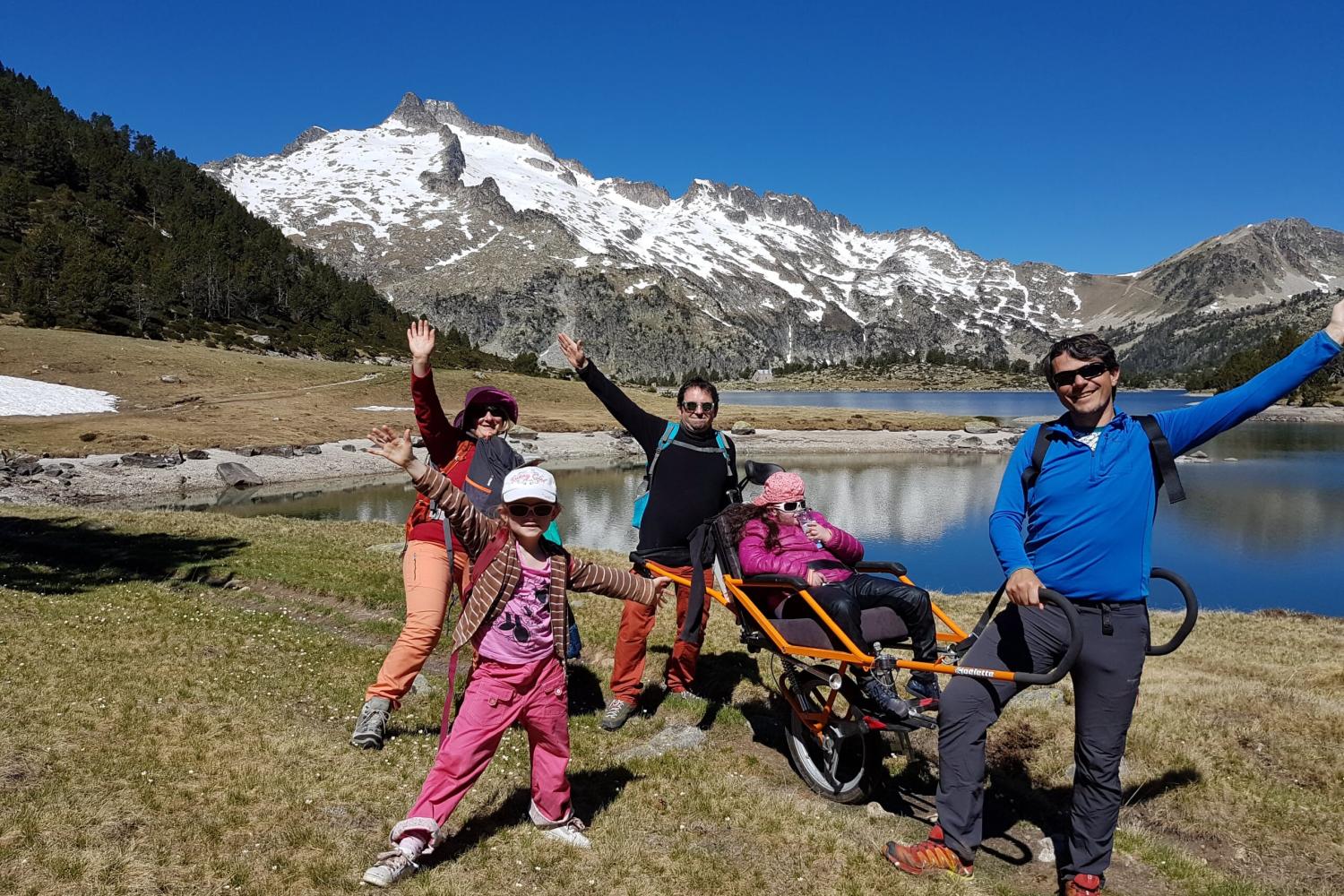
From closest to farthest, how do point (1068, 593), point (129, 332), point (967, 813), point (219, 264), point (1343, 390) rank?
point (1068, 593), point (967, 813), point (129, 332), point (219, 264), point (1343, 390)

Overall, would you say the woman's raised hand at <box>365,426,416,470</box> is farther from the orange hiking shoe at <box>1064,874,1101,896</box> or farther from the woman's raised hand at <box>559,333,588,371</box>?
the orange hiking shoe at <box>1064,874,1101,896</box>

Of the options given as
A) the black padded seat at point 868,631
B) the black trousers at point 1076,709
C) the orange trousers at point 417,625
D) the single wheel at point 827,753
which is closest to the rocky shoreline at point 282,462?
the orange trousers at point 417,625

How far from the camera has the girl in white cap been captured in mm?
Answer: 5289

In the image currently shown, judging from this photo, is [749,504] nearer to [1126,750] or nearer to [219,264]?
[1126,750]

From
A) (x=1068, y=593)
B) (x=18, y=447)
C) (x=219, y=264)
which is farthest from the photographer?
(x=219, y=264)

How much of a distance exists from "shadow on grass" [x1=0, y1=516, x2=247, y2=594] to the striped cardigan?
1195 centimetres

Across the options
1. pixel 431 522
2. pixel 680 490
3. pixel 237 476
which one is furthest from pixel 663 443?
pixel 237 476

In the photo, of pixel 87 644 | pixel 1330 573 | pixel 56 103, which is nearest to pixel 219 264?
pixel 56 103

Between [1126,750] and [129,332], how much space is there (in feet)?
380

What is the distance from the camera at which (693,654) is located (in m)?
9.55

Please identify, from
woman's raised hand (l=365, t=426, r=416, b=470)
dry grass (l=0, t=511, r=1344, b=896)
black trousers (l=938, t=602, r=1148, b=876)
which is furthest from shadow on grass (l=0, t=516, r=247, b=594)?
black trousers (l=938, t=602, r=1148, b=876)

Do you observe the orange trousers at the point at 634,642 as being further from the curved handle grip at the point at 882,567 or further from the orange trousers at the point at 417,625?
the orange trousers at the point at 417,625

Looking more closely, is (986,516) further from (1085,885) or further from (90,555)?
(90,555)

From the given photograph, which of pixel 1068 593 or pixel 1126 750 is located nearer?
pixel 1068 593
